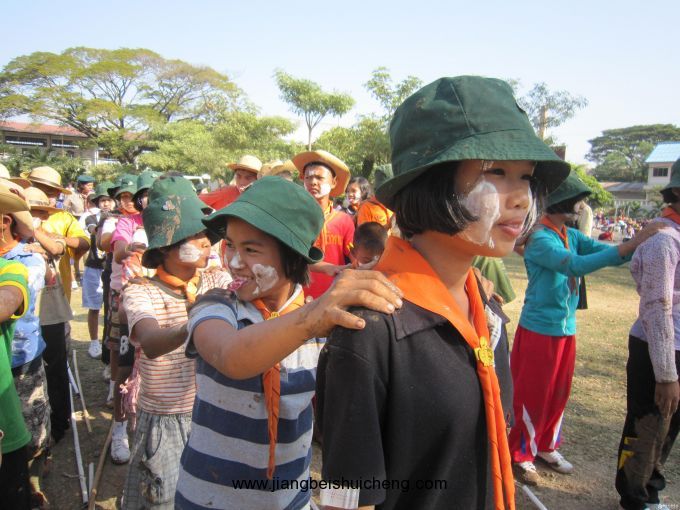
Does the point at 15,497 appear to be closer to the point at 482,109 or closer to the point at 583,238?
the point at 482,109

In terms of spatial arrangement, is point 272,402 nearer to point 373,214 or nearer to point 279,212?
point 279,212

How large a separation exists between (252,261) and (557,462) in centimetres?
341

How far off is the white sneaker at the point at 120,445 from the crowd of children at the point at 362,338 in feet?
1.75

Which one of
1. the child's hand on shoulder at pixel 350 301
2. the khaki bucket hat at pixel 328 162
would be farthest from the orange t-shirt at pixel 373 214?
the child's hand on shoulder at pixel 350 301

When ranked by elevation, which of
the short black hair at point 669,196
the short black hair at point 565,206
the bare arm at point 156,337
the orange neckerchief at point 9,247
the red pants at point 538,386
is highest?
the short black hair at point 669,196

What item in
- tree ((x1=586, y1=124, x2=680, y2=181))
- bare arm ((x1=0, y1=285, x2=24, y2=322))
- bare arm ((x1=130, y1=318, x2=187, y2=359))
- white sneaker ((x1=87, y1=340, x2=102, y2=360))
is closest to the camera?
bare arm ((x1=130, y1=318, x2=187, y2=359))

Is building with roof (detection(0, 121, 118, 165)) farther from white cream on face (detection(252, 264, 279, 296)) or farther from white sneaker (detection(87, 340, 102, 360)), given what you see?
white cream on face (detection(252, 264, 279, 296))

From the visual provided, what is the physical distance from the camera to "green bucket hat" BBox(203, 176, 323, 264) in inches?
62.5

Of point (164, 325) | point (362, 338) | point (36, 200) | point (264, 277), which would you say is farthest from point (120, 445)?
point (362, 338)

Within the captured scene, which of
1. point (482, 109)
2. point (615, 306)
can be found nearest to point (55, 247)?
point (482, 109)

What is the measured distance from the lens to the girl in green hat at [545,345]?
3.44 meters

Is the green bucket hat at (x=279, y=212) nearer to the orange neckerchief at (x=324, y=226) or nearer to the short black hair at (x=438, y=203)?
the short black hair at (x=438, y=203)

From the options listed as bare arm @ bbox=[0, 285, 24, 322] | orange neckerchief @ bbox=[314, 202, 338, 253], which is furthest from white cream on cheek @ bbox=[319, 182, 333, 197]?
bare arm @ bbox=[0, 285, 24, 322]

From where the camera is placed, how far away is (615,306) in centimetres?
958
